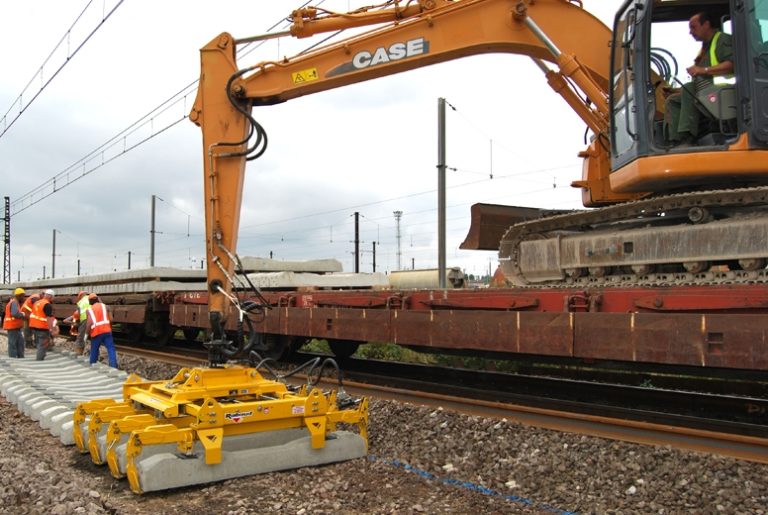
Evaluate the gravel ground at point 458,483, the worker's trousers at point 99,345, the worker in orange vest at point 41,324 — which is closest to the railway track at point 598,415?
the gravel ground at point 458,483

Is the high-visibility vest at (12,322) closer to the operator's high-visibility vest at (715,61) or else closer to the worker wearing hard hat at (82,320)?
the worker wearing hard hat at (82,320)

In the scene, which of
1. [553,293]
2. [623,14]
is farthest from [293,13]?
[553,293]

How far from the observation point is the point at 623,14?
656cm

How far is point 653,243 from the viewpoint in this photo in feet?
20.6

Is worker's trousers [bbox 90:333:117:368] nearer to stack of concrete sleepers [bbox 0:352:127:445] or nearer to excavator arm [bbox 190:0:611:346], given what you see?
stack of concrete sleepers [bbox 0:352:127:445]

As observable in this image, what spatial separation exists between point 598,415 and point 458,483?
88.9 inches

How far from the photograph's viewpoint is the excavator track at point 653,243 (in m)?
5.64

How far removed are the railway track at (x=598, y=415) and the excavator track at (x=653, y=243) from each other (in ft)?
4.20

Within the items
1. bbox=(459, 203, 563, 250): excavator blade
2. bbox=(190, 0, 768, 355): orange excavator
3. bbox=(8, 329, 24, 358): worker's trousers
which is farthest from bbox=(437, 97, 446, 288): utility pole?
bbox=(8, 329, 24, 358): worker's trousers

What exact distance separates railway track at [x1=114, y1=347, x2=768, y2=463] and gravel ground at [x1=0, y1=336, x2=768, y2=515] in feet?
1.12

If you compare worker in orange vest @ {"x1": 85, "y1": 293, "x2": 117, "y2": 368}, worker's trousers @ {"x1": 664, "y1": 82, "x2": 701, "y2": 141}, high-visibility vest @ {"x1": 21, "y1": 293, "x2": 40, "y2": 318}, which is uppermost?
worker's trousers @ {"x1": 664, "y1": 82, "x2": 701, "y2": 141}

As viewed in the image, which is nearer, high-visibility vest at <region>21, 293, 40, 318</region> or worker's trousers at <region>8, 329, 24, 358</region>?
worker's trousers at <region>8, 329, 24, 358</region>

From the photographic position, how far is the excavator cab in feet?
18.1

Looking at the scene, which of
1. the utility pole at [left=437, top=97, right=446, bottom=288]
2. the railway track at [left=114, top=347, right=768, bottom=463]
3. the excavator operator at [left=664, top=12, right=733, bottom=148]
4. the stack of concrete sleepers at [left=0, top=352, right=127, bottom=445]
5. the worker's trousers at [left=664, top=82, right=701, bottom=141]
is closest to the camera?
the railway track at [left=114, top=347, right=768, bottom=463]
